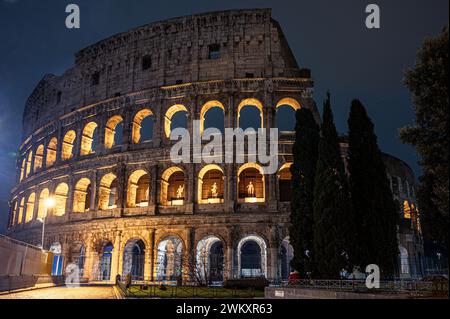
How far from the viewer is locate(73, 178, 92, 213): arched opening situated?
2995 cm

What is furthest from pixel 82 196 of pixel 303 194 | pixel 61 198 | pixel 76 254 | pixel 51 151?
pixel 303 194

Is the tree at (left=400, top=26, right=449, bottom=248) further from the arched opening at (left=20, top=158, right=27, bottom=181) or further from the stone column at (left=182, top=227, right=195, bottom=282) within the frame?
the arched opening at (left=20, top=158, right=27, bottom=181)

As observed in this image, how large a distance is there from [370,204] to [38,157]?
31.1m

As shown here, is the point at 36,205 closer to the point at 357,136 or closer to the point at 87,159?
the point at 87,159

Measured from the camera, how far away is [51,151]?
114 feet

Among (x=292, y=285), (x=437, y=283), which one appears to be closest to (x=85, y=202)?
(x=292, y=285)

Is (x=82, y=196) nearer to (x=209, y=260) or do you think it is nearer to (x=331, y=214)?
(x=209, y=260)

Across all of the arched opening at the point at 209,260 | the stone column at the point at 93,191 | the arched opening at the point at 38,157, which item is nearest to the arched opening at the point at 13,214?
the arched opening at the point at 38,157

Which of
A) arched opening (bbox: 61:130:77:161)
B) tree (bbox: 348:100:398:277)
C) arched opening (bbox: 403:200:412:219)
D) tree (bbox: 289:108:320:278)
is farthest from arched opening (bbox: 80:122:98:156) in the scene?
arched opening (bbox: 403:200:412:219)

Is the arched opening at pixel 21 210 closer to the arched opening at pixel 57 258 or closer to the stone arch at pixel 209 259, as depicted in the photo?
the arched opening at pixel 57 258

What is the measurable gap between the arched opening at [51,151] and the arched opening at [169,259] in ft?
44.0

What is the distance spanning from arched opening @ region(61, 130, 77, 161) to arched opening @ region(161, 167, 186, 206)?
10335 millimetres

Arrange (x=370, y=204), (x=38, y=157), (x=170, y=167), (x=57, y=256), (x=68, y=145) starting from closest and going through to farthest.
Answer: (x=370, y=204) → (x=170, y=167) → (x=57, y=256) → (x=68, y=145) → (x=38, y=157)

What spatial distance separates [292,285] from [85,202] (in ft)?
67.6
